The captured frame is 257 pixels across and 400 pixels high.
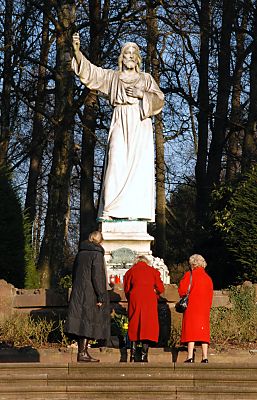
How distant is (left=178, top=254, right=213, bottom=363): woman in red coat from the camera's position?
14.9 meters

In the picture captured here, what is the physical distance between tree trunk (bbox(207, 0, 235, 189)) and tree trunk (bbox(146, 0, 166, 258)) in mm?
1293

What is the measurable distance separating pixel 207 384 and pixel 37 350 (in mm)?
3394

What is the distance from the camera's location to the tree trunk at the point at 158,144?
26.5m

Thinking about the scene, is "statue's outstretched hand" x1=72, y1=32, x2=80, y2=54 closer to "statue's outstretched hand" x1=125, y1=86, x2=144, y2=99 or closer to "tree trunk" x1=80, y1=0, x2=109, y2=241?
"statue's outstretched hand" x1=125, y1=86, x2=144, y2=99

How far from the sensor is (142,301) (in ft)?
49.9

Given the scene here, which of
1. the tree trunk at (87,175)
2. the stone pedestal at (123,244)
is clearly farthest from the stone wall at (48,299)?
the tree trunk at (87,175)

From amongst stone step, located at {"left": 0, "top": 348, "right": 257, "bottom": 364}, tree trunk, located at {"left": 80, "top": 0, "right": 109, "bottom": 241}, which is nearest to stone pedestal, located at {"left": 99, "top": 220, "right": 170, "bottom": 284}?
stone step, located at {"left": 0, "top": 348, "right": 257, "bottom": 364}

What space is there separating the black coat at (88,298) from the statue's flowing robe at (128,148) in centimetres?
380

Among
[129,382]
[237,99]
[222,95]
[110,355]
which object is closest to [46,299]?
[110,355]

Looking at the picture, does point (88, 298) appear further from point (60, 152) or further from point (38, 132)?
point (38, 132)

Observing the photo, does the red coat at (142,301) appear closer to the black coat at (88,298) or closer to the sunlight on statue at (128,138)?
the black coat at (88,298)

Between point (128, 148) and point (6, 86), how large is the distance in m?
10.0

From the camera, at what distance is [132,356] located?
1541 cm

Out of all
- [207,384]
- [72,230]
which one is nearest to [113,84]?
[207,384]
